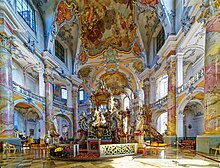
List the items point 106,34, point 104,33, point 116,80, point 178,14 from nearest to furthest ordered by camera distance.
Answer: point 178,14
point 104,33
point 106,34
point 116,80

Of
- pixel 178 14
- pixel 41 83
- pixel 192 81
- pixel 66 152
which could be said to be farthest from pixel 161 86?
pixel 66 152

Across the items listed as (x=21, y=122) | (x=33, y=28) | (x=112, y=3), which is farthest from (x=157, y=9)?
(x=21, y=122)

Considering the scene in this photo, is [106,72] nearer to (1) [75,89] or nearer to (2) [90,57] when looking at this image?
(2) [90,57]

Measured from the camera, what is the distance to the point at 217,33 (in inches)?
357

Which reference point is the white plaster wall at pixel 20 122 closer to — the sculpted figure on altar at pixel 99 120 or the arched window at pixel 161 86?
the sculpted figure on altar at pixel 99 120

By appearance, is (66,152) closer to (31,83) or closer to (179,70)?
(179,70)

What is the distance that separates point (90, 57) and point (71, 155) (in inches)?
726

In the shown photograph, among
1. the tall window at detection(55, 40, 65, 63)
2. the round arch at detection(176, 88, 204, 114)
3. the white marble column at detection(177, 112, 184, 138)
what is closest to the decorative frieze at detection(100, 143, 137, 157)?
the round arch at detection(176, 88, 204, 114)

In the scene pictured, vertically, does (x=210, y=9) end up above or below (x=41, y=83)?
above

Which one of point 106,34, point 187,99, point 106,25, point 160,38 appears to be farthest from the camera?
point 106,34

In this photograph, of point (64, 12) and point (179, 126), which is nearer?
point (179, 126)

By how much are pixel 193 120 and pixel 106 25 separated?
1411 cm

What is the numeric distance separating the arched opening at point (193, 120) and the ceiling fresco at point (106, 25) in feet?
34.4

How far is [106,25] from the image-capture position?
24.2 metres
